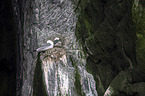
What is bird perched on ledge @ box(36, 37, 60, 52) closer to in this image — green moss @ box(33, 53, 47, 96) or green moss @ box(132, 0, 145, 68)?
green moss @ box(33, 53, 47, 96)

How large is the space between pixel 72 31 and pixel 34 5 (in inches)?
22.7

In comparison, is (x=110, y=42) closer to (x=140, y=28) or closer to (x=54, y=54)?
(x=140, y=28)

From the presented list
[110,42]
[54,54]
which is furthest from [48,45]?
[110,42]

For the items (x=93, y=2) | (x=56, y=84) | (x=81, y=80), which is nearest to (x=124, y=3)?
(x=93, y=2)

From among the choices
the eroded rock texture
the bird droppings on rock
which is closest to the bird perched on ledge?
the bird droppings on rock

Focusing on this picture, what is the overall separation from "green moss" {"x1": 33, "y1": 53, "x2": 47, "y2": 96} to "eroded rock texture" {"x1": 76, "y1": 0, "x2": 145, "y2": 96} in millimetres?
522

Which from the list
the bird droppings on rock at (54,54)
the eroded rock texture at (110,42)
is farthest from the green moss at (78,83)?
the bird droppings on rock at (54,54)

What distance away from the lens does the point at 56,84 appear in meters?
1.44

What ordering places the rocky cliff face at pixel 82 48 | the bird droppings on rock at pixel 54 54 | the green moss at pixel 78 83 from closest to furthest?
1. the rocky cliff face at pixel 82 48
2. the green moss at pixel 78 83
3. the bird droppings on rock at pixel 54 54

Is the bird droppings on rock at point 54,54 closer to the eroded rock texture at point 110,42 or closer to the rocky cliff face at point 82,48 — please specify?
the rocky cliff face at point 82,48

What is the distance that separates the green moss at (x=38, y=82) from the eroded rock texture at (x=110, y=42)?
1.71ft

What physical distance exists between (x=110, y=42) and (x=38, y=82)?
867 mm

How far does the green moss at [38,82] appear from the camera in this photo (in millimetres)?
1487

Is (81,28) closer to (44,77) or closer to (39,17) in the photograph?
(39,17)
